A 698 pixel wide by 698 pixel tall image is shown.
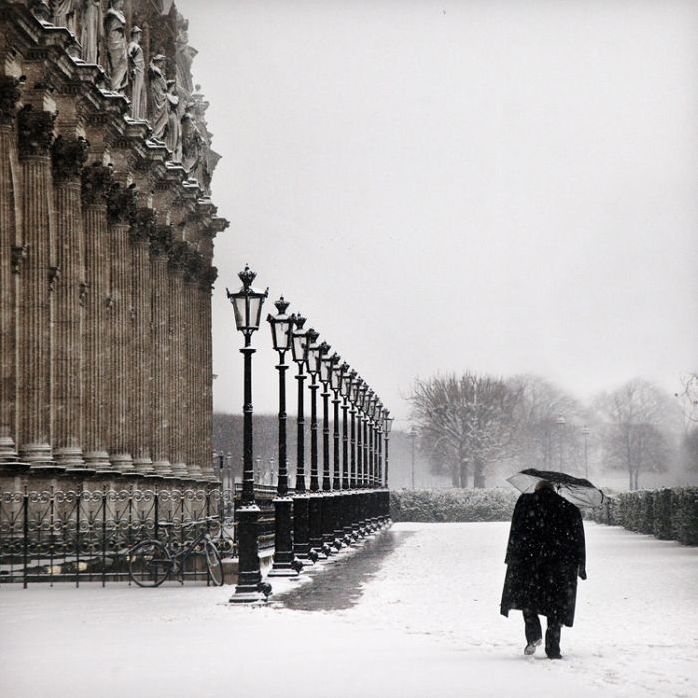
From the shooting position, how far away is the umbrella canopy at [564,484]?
16.0 metres

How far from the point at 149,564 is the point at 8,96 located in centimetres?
1050

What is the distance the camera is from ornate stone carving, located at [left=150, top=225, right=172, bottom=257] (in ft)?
167

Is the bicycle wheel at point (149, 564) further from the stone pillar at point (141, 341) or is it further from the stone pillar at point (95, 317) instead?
the stone pillar at point (141, 341)

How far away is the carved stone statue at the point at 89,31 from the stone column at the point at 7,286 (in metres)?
7.87

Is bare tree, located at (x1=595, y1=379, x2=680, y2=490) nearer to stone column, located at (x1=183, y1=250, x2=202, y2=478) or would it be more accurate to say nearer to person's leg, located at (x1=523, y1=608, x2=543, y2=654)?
stone column, located at (x1=183, y1=250, x2=202, y2=478)

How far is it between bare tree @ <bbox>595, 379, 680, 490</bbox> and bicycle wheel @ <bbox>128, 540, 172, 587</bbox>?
4425 inches

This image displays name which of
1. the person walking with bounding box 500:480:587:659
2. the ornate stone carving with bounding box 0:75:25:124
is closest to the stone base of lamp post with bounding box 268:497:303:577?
the ornate stone carving with bounding box 0:75:25:124

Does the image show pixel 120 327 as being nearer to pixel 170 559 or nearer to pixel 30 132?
pixel 30 132

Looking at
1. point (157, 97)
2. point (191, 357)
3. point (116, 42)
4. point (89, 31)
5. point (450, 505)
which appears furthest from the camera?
point (450, 505)

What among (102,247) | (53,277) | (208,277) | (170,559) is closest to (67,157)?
(53,277)

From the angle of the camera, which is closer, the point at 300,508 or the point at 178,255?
the point at 300,508

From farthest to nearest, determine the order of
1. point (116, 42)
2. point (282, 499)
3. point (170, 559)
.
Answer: point (116, 42) < point (282, 499) < point (170, 559)

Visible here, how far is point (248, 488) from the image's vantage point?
78.2ft

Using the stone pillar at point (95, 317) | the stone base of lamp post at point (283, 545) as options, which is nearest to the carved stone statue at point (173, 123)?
the stone pillar at point (95, 317)
